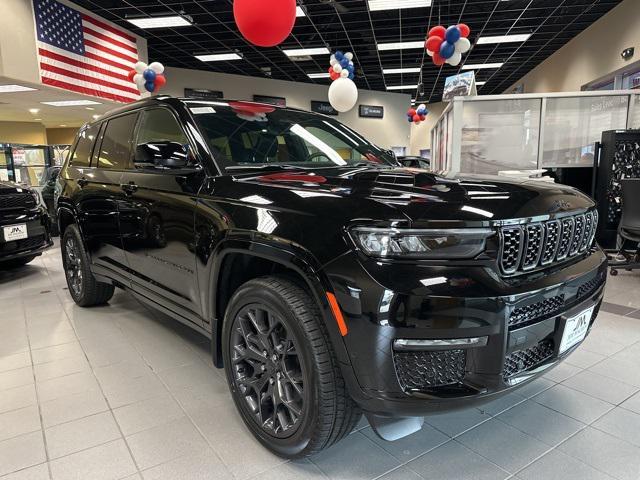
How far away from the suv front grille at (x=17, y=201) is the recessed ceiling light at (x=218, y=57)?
29.6 ft

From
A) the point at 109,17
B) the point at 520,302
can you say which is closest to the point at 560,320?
the point at 520,302

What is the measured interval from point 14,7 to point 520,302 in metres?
9.32

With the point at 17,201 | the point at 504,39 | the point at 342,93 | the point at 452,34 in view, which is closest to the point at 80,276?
the point at 17,201

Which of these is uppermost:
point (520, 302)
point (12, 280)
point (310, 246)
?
point (310, 246)

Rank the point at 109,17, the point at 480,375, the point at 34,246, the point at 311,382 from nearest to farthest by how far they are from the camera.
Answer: the point at 480,375
the point at 311,382
the point at 34,246
the point at 109,17

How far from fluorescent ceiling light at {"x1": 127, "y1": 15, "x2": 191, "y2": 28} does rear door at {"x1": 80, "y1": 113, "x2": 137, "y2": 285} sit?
7885mm

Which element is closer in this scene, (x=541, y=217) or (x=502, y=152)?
(x=541, y=217)

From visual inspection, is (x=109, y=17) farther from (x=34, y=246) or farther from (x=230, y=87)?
(x=34, y=246)

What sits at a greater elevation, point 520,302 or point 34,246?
point 520,302

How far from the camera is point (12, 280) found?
4.98 m

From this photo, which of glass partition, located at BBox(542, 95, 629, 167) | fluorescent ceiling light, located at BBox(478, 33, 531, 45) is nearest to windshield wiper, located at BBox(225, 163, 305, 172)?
glass partition, located at BBox(542, 95, 629, 167)

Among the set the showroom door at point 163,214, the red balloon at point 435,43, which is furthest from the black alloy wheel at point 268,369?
the red balloon at point 435,43

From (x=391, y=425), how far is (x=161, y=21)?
→ 35.2ft

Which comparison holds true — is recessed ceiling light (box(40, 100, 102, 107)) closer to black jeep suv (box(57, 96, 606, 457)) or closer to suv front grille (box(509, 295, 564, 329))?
black jeep suv (box(57, 96, 606, 457))
